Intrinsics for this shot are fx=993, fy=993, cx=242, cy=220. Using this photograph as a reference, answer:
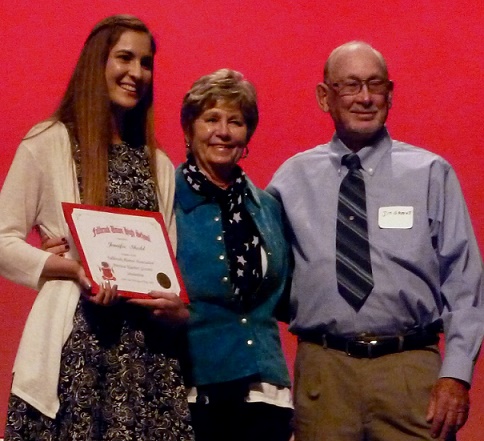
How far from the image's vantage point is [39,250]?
2160 millimetres

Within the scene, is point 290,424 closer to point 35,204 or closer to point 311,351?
point 311,351

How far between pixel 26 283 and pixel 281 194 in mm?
782

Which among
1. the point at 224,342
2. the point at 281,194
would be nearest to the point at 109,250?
the point at 224,342

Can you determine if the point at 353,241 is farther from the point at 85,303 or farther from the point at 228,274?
the point at 85,303

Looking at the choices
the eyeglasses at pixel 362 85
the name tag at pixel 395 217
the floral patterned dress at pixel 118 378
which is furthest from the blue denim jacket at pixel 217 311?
the eyeglasses at pixel 362 85

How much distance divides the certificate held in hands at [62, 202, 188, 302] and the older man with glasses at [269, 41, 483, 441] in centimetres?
49

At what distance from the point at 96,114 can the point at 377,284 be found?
2.66ft

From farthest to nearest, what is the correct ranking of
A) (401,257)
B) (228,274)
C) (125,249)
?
(401,257) → (228,274) → (125,249)

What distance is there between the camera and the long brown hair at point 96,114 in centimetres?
220

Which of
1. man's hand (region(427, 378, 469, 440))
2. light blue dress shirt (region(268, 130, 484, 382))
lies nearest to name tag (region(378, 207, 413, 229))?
light blue dress shirt (region(268, 130, 484, 382))

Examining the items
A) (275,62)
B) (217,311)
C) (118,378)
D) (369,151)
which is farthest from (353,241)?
(275,62)

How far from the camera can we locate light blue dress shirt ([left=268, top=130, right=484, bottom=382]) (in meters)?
2.46

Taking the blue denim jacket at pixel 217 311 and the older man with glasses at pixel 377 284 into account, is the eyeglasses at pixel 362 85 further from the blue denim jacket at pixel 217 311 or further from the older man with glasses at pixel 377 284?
the blue denim jacket at pixel 217 311

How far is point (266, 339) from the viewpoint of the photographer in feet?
7.93
